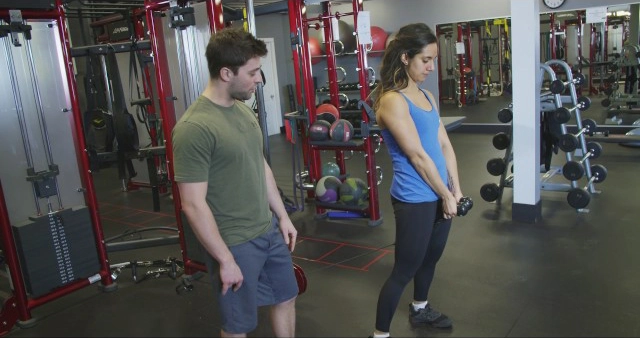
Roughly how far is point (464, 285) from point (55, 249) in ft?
7.94

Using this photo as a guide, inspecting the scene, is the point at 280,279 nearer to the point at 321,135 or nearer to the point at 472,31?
the point at 321,135

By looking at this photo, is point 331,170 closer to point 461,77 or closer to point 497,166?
point 497,166

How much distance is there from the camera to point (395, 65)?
→ 2000 millimetres

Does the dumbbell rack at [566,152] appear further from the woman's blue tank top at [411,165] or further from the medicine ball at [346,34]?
the medicine ball at [346,34]

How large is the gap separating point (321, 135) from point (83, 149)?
1.84 m

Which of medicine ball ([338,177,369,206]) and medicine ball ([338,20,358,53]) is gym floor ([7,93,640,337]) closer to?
medicine ball ([338,177,369,206])

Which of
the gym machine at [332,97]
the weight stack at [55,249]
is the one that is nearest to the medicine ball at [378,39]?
the gym machine at [332,97]

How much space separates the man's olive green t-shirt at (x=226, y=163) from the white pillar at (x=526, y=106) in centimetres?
272

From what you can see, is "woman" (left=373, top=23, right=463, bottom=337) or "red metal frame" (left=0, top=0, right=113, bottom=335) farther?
"red metal frame" (left=0, top=0, right=113, bottom=335)

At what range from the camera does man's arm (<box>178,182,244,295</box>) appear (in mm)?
1487

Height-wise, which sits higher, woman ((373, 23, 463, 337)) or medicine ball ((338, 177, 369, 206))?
woman ((373, 23, 463, 337))

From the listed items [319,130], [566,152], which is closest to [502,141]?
[566,152]

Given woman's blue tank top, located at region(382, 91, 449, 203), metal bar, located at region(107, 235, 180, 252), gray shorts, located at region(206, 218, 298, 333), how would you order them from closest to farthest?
gray shorts, located at region(206, 218, 298, 333) → woman's blue tank top, located at region(382, 91, 449, 203) → metal bar, located at region(107, 235, 180, 252)

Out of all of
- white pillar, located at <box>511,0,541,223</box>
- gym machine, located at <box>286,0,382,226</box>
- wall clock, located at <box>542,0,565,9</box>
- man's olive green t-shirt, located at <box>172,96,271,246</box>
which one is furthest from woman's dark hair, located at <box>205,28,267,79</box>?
wall clock, located at <box>542,0,565,9</box>
